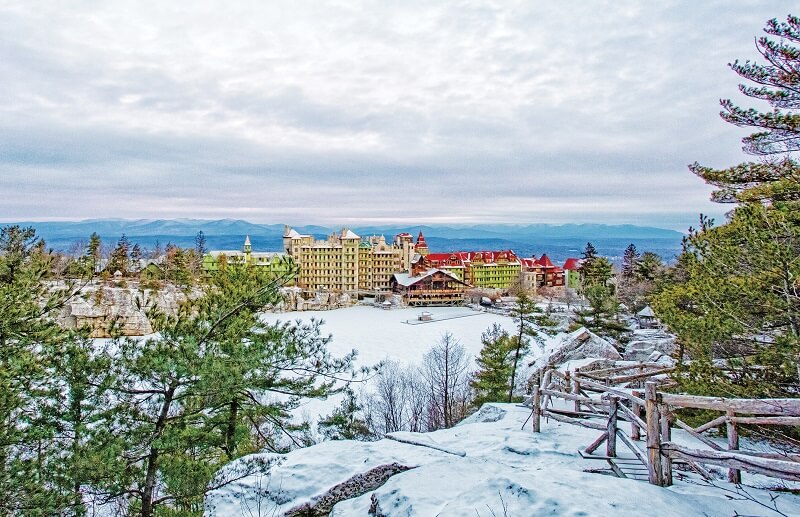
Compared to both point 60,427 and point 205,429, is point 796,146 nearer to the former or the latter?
point 205,429

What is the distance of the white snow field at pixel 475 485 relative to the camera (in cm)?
413

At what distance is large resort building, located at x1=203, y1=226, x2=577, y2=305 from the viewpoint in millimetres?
68812

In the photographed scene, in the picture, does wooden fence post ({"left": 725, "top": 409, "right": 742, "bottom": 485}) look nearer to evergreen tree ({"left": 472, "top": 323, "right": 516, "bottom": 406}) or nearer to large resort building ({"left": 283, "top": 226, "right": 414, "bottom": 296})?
evergreen tree ({"left": 472, "top": 323, "right": 516, "bottom": 406})

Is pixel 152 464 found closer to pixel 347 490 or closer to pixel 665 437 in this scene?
pixel 347 490

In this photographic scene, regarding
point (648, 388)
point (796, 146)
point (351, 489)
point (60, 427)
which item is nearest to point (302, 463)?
point (351, 489)

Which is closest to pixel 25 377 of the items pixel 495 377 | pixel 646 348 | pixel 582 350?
pixel 495 377

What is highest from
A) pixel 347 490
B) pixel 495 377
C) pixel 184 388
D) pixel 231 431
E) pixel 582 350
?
pixel 184 388

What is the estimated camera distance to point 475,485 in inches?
187

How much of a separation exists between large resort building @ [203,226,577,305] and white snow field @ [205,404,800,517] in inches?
2314

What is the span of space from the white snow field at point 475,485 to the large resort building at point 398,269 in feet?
193

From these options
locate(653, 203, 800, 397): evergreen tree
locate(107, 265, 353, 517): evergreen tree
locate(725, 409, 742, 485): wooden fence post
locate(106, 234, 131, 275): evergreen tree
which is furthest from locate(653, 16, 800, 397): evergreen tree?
locate(106, 234, 131, 275): evergreen tree

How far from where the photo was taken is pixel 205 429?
A: 7.02m

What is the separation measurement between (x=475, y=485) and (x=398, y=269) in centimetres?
7238

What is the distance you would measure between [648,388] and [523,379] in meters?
15.7
